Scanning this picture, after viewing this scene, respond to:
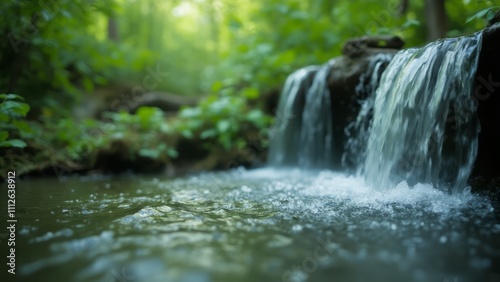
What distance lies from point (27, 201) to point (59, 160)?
361cm

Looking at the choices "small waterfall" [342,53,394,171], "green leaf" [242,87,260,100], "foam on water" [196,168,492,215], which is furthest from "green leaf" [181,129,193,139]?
"foam on water" [196,168,492,215]

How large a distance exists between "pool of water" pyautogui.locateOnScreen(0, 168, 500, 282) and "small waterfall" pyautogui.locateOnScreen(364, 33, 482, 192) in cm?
54

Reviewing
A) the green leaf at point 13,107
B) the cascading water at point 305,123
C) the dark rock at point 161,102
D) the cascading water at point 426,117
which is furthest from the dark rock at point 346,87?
the dark rock at point 161,102

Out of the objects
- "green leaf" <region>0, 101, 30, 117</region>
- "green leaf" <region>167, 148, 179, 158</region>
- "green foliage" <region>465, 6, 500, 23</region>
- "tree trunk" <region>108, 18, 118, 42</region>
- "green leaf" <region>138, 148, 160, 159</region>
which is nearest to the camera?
"green leaf" <region>0, 101, 30, 117</region>

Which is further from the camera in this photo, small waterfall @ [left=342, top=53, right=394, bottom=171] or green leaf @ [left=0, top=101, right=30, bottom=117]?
small waterfall @ [left=342, top=53, right=394, bottom=171]

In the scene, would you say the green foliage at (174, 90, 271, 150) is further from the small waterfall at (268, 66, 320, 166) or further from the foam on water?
the foam on water

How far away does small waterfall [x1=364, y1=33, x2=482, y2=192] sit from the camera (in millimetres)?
3578

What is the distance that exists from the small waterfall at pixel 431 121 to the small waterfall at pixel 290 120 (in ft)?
9.11

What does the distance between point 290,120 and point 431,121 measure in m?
3.95

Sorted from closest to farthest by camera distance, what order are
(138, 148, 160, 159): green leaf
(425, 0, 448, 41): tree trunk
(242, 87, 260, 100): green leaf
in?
(425, 0, 448, 41): tree trunk < (138, 148, 160, 159): green leaf < (242, 87, 260, 100): green leaf

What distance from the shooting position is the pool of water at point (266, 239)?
1.73 m

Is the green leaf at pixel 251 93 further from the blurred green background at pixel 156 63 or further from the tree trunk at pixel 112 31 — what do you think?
the tree trunk at pixel 112 31

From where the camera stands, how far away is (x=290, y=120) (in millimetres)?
7512

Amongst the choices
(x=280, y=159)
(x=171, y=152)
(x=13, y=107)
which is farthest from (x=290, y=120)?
(x=13, y=107)
